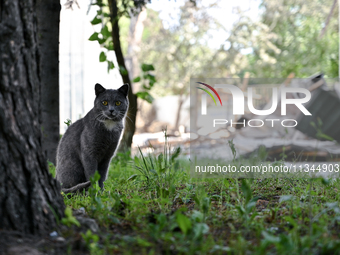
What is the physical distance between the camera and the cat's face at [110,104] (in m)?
3.17

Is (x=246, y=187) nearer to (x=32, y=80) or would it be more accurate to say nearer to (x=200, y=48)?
(x=32, y=80)

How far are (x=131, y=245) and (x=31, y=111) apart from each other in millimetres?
826

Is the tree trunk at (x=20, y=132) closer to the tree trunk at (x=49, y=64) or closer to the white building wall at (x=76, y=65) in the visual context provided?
the tree trunk at (x=49, y=64)

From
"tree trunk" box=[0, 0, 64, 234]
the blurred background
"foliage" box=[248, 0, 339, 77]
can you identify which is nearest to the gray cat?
"tree trunk" box=[0, 0, 64, 234]

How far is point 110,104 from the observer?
10.6ft

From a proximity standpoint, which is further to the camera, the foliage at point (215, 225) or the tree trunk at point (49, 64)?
the tree trunk at point (49, 64)

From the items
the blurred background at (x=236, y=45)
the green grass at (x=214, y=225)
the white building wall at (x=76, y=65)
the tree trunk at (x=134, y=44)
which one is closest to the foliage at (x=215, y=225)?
the green grass at (x=214, y=225)

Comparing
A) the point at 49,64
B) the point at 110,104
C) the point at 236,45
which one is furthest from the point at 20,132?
the point at 236,45

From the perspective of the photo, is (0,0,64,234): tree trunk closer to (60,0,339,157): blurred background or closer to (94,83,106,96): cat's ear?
(94,83,106,96): cat's ear

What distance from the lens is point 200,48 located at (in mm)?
16172

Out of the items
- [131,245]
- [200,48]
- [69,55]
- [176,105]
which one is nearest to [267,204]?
[131,245]

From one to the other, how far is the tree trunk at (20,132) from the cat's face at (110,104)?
4.70 feet

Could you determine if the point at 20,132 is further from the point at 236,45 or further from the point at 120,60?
the point at 236,45

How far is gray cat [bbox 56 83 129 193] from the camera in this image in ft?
10.3
